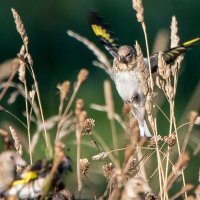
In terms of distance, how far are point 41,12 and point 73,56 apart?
1.16 meters

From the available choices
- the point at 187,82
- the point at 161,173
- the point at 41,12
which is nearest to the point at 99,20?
the point at 161,173

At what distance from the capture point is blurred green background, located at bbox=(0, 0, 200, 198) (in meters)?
10.6

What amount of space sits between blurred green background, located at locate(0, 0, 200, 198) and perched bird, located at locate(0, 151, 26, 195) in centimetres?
704

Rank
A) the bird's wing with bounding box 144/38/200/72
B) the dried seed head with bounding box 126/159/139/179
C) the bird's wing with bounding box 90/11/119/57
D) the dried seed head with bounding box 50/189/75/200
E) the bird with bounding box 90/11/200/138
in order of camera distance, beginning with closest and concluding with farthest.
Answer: the dried seed head with bounding box 50/189/75/200 < the dried seed head with bounding box 126/159/139/179 < the bird's wing with bounding box 144/38/200/72 < the bird with bounding box 90/11/200/138 < the bird's wing with bounding box 90/11/119/57

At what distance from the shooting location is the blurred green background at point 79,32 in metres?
10.6

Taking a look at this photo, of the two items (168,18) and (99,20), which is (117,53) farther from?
(168,18)

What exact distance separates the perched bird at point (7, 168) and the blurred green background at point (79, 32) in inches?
277

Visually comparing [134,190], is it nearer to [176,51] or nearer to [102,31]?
[176,51]

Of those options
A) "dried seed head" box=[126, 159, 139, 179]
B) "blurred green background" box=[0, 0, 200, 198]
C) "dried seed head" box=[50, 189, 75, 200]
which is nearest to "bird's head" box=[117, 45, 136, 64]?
"dried seed head" box=[126, 159, 139, 179]

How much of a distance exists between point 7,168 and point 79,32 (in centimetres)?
954

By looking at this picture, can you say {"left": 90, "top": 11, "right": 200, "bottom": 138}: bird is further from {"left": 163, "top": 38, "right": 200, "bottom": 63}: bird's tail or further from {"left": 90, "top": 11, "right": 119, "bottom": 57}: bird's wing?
{"left": 163, "top": 38, "right": 200, "bottom": 63}: bird's tail

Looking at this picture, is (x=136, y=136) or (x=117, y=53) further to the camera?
(x=117, y=53)

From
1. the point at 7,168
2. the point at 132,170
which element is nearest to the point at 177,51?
the point at 132,170

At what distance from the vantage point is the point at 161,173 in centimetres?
302
